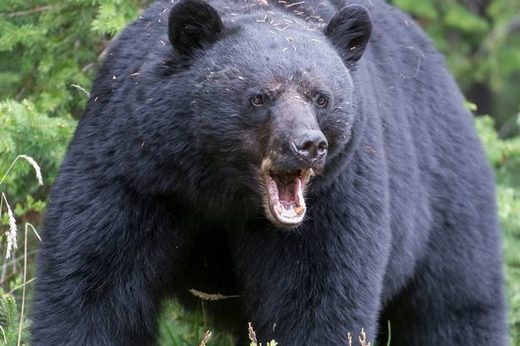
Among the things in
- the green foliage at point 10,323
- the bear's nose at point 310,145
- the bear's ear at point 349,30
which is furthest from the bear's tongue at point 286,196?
the green foliage at point 10,323

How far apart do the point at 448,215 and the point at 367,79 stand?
4.16 feet

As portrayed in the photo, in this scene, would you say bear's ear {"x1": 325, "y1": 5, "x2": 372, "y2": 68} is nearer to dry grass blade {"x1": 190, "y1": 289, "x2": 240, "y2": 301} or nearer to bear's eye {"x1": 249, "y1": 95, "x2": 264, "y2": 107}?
bear's eye {"x1": 249, "y1": 95, "x2": 264, "y2": 107}

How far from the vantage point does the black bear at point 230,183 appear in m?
5.87

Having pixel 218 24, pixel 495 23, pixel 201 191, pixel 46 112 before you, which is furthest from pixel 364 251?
pixel 495 23

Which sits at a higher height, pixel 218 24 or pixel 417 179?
pixel 218 24

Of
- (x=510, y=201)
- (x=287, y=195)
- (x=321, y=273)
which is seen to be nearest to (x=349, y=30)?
(x=287, y=195)

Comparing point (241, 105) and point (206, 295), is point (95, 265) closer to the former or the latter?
point (206, 295)

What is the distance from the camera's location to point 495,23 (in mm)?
12844

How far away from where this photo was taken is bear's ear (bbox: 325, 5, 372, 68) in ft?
20.3

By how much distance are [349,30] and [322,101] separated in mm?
521

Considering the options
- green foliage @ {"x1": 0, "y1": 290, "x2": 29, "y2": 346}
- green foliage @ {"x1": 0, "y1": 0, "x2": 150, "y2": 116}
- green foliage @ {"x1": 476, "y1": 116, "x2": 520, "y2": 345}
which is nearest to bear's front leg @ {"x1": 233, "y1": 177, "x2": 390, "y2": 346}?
green foliage @ {"x1": 0, "y1": 290, "x2": 29, "y2": 346}

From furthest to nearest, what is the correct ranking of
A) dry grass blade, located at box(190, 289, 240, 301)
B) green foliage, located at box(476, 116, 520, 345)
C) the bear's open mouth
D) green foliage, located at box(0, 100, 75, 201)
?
green foliage, located at box(476, 116, 520, 345) < green foliage, located at box(0, 100, 75, 201) < dry grass blade, located at box(190, 289, 240, 301) < the bear's open mouth

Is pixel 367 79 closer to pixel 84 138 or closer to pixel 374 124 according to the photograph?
pixel 374 124

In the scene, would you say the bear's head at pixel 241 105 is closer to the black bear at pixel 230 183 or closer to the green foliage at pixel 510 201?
the black bear at pixel 230 183
